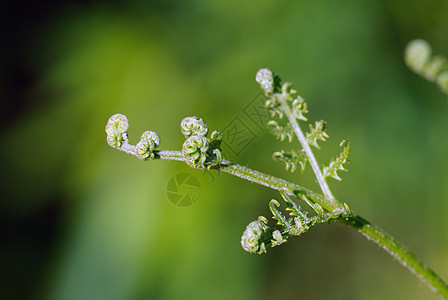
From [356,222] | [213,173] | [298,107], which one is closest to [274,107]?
[298,107]

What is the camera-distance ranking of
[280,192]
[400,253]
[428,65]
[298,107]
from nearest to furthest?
[280,192] < [400,253] < [298,107] < [428,65]

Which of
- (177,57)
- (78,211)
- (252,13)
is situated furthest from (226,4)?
(78,211)

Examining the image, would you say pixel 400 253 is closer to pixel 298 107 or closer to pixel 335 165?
pixel 335 165

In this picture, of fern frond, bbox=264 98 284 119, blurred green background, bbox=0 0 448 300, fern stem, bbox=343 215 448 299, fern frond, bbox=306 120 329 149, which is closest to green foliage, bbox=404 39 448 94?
fern frond, bbox=306 120 329 149

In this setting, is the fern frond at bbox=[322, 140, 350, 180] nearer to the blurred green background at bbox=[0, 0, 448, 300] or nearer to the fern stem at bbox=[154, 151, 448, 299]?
the fern stem at bbox=[154, 151, 448, 299]

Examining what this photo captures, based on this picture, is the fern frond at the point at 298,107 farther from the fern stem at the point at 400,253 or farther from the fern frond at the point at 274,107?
the fern stem at the point at 400,253

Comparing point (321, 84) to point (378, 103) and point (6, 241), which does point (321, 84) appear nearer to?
point (378, 103)

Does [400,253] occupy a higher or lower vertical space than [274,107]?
lower
